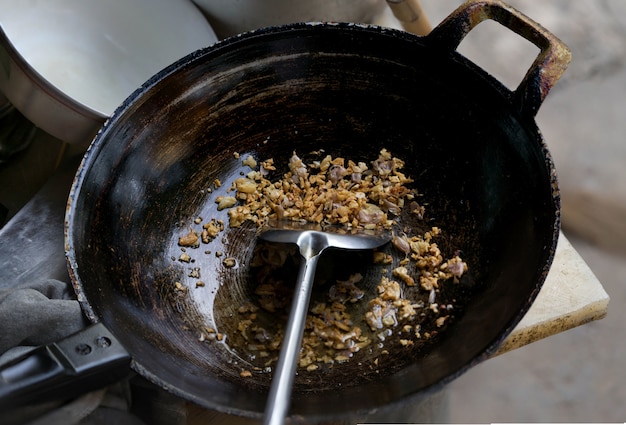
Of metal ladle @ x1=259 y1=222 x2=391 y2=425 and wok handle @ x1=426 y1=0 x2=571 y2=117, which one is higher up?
wok handle @ x1=426 y1=0 x2=571 y2=117

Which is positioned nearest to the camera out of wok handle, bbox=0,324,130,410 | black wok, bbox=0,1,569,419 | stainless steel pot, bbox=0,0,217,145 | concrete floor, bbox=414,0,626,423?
wok handle, bbox=0,324,130,410

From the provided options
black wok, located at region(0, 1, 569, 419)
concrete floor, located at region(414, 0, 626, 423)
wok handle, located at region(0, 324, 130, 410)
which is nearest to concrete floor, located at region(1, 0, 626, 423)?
concrete floor, located at region(414, 0, 626, 423)

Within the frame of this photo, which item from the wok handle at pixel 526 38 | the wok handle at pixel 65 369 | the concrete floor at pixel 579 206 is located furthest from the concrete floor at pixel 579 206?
the wok handle at pixel 65 369

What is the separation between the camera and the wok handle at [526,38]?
2.24 feet

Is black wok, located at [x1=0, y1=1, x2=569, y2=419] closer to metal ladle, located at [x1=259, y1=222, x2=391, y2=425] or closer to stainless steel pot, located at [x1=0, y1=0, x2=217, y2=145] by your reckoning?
metal ladle, located at [x1=259, y1=222, x2=391, y2=425]

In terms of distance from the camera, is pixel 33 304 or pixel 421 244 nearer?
pixel 33 304

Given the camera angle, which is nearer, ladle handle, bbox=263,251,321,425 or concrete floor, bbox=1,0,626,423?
ladle handle, bbox=263,251,321,425

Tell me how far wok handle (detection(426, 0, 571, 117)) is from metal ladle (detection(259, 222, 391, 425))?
222 millimetres

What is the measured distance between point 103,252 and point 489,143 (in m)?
0.45

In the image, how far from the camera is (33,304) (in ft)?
2.16

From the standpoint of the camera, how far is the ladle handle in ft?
1.76

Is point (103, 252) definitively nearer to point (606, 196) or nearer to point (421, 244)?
point (421, 244)

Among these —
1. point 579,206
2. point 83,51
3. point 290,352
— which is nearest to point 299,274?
point 290,352

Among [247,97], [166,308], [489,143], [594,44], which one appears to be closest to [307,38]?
[247,97]
